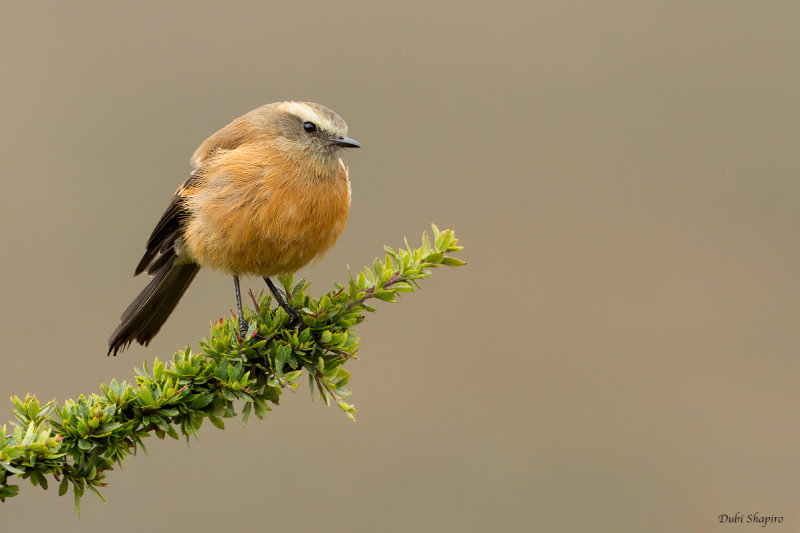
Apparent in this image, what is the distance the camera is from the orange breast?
121 inches

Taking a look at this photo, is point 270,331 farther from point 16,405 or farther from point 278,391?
point 16,405

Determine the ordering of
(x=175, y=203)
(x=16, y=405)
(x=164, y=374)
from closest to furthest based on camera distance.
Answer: (x=16, y=405) < (x=164, y=374) < (x=175, y=203)

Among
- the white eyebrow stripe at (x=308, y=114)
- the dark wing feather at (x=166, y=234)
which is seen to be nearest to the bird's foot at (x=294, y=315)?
the dark wing feather at (x=166, y=234)

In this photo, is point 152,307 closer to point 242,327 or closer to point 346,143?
point 242,327

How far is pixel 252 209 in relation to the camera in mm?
3082

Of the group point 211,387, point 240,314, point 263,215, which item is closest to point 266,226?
point 263,215

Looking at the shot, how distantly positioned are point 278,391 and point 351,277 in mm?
402

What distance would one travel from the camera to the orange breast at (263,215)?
306 cm

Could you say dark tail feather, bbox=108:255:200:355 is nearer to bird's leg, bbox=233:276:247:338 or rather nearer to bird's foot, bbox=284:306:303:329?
bird's leg, bbox=233:276:247:338

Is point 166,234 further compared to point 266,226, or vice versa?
point 166,234

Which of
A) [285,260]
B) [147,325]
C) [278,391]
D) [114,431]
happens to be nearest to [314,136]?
[285,260]

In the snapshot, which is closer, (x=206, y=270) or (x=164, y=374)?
(x=164, y=374)

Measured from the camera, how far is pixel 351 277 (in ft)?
7.70

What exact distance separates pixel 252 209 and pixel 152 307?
63 centimetres
